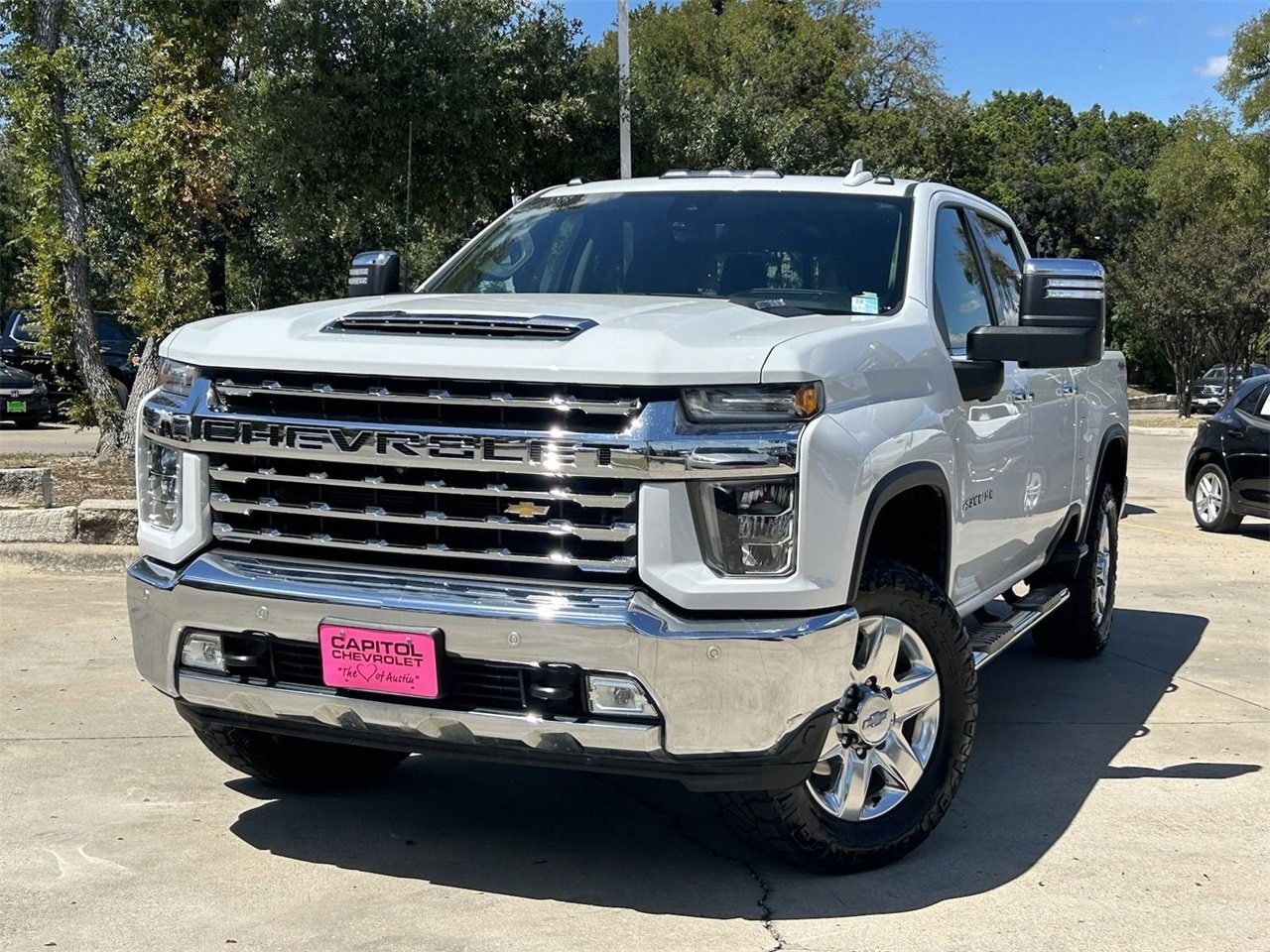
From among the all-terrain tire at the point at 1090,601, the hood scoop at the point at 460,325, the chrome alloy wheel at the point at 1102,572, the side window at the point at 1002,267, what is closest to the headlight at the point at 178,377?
the hood scoop at the point at 460,325

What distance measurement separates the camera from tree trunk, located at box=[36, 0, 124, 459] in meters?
12.8

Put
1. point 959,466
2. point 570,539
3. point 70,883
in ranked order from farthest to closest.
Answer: point 959,466 → point 70,883 → point 570,539

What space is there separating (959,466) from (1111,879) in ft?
4.39

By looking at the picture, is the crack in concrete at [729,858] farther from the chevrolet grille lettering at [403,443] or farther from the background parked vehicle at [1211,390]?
the background parked vehicle at [1211,390]

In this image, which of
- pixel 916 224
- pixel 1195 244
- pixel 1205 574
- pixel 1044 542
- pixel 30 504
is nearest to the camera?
pixel 916 224

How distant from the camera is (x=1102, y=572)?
7.52 m

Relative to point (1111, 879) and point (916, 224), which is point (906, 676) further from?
point (916, 224)

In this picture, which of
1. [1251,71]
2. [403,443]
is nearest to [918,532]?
[403,443]

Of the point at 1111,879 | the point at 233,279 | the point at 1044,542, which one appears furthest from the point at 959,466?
the point at 233,279

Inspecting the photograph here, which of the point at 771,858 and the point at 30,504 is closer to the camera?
the point at 771,858

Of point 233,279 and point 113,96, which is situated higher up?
point 113,96

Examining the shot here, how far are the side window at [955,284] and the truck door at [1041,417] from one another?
0.26 meters

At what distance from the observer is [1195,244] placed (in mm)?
41031

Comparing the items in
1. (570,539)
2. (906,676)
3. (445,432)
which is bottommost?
(906,676)
